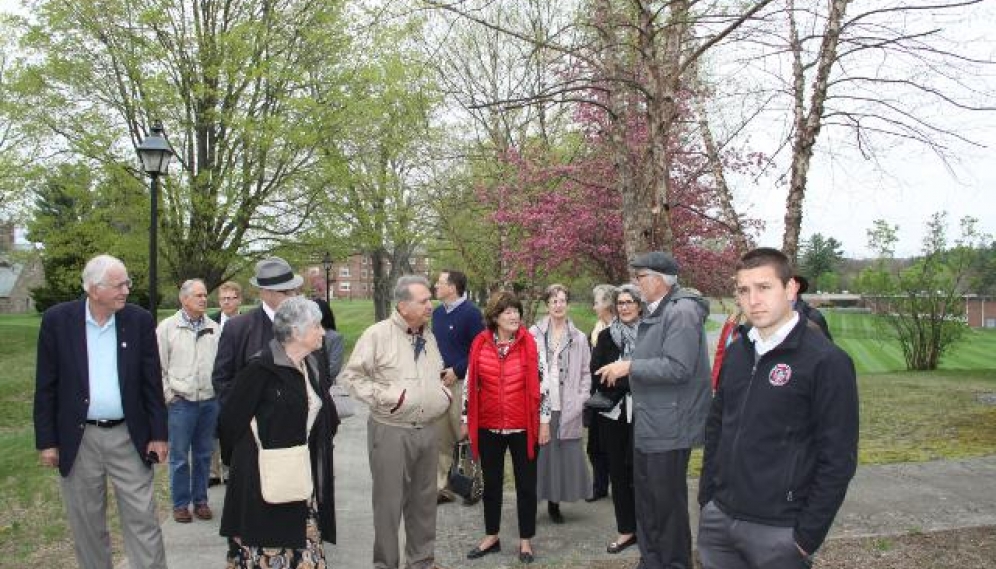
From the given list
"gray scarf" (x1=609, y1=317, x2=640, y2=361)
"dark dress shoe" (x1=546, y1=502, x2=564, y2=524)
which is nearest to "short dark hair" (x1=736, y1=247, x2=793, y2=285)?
"gray scarf" (x1=609, y1=317, x2=640, y2=361)

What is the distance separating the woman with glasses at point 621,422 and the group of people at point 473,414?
15mm

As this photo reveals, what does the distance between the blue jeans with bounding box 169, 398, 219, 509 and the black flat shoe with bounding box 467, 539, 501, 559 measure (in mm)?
2523

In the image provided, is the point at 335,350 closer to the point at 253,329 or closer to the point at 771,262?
the point at 253,329

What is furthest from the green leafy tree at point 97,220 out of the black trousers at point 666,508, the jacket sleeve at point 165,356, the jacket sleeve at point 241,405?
the black trousers at point 666,508

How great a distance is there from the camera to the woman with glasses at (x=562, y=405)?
6.19 m

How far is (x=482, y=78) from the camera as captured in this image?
24188 mm

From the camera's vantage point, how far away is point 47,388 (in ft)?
14.7

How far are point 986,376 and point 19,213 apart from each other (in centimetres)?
2952

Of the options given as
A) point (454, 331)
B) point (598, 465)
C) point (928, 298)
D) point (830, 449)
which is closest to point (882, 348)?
point (928, 298)

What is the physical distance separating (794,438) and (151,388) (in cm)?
372

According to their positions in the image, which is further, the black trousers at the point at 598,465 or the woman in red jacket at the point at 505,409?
the black trousers at the point at 598,465

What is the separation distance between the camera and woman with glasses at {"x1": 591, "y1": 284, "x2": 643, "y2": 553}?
575cm

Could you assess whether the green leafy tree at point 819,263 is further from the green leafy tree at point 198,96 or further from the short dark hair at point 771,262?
the short dark hair at point 771,262

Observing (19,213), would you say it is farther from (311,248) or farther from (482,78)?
(482,78)
